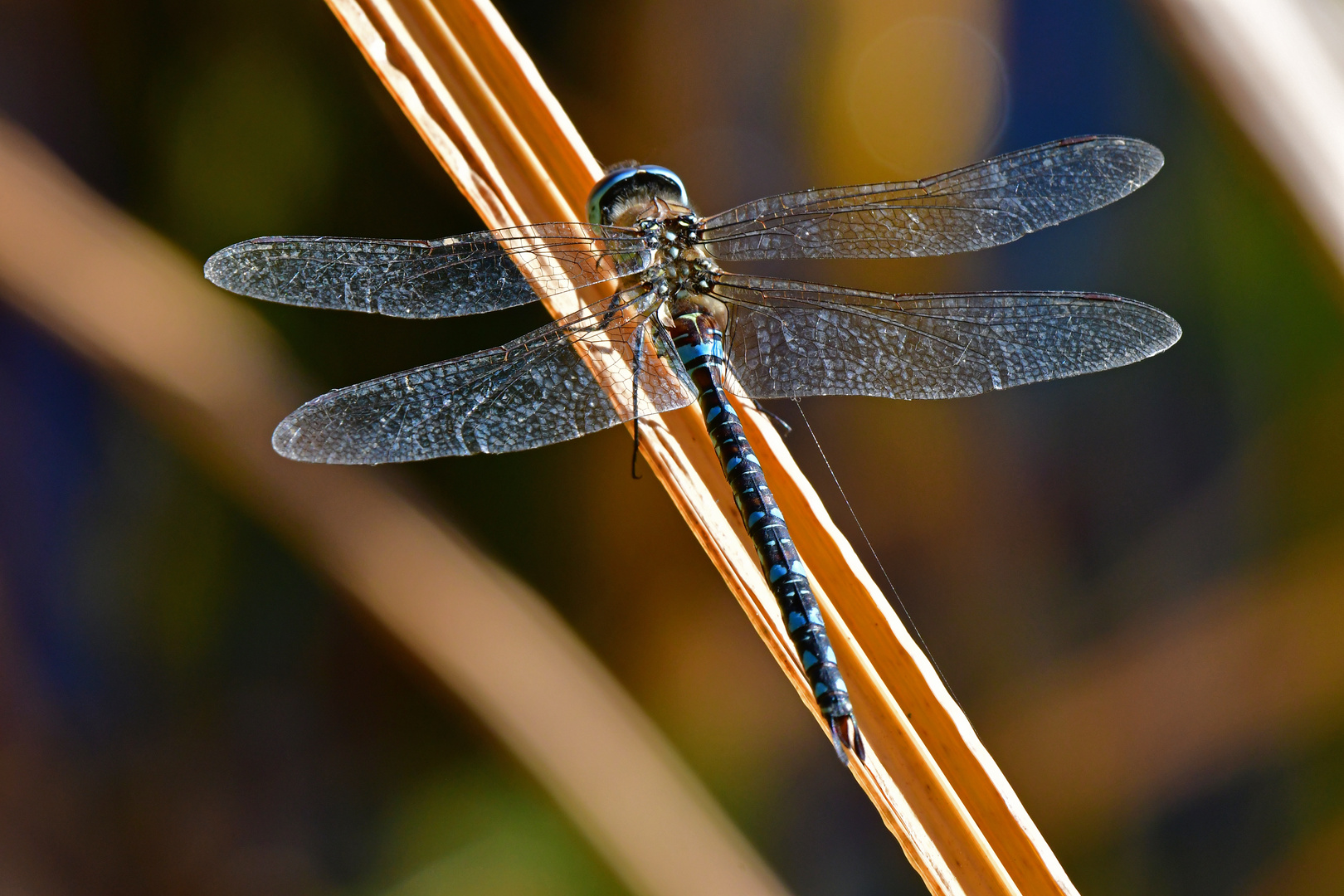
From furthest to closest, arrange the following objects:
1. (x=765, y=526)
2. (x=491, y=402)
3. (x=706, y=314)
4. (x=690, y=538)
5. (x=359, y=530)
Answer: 1. (x=690, y=538)
2. (x=359, y=530)
3. (x=706, y=314)
4. (x=491, y=402)
5. (x=765, y=526)

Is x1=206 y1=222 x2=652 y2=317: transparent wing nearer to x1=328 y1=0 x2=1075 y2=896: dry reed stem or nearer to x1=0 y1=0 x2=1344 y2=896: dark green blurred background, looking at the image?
x1=328 y1=0 x2=1075 y2=896: dry reed stem

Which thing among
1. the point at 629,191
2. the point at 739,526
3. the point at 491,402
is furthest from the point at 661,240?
the point at 739,526

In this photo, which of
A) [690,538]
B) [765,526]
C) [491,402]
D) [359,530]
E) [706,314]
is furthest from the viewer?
[690,538]

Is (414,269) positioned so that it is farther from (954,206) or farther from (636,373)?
(954,206)

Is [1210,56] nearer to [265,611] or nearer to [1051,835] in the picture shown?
[1051,835]

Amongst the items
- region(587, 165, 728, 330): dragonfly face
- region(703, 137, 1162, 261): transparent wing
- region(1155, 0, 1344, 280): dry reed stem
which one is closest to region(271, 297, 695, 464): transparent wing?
region(587, 165, 728, 330): dragonfly face

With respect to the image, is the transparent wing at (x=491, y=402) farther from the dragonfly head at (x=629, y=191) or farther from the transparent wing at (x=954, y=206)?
the transparent wing at (x=954, y=206)
